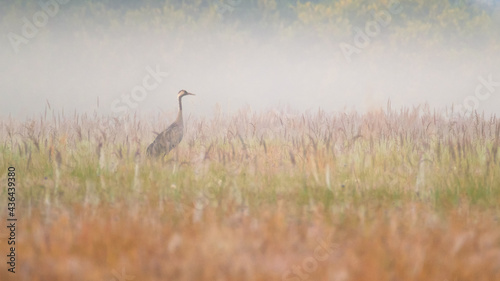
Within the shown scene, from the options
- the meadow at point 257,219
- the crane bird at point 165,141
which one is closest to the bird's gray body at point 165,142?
the crane bird at point 165,141

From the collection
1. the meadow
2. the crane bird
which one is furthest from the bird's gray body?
the meadow

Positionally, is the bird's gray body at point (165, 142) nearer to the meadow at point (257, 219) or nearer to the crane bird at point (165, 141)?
the crane bird at point (165, 141)

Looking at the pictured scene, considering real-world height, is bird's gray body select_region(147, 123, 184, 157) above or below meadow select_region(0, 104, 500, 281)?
above

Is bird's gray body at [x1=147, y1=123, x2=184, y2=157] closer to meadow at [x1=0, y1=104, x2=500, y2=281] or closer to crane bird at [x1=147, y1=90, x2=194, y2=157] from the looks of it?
crane bird at [x1=147, y1=90, x2=194, y2=157]

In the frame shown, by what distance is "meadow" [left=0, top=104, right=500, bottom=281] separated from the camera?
2725 millimetres

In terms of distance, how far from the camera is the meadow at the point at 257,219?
2.72 meters

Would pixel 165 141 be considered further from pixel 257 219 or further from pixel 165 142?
pixel 257 219

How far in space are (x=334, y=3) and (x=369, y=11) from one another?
7.16 feet

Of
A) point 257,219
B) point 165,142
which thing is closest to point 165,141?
point 165,142

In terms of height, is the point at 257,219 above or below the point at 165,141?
below

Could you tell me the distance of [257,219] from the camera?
3580mm

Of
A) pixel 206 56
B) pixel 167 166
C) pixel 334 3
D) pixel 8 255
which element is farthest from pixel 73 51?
pixel 8 255

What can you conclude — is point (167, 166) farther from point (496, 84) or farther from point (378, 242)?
point (496, 84)

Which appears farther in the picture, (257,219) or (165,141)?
(165,141)
